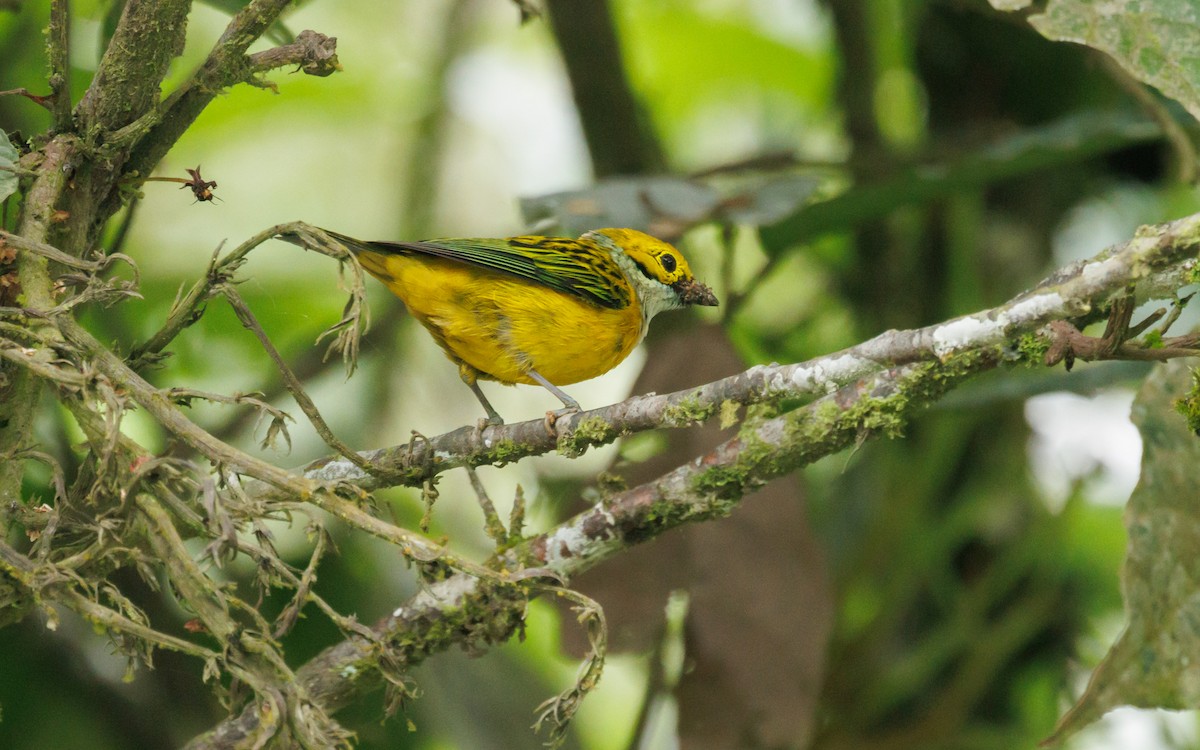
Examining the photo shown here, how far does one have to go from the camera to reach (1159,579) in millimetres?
2424

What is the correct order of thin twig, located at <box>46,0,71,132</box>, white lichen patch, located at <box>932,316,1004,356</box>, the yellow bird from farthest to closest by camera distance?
the yellow bird → thin twig, located at <box>46,0,71,132</box> → white lichen patch, located at <box>932,316,1004,356</box>

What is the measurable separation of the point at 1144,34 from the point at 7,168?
7.69 feet

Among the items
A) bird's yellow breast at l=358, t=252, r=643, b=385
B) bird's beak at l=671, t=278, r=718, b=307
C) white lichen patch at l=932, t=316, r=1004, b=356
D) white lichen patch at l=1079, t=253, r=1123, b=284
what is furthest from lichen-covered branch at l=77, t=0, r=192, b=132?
bird's beak at l=671, t=278, r=718, b=307

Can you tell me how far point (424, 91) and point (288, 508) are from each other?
4514 millimetres

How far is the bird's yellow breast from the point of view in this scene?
331 centimetres

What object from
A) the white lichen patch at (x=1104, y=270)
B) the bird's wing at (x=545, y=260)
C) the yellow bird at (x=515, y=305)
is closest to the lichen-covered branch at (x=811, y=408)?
the white lichen patch at (x=1104, y=270)

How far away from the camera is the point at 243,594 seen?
3.83 metres

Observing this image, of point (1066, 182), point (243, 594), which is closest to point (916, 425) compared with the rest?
point (1066, 182)

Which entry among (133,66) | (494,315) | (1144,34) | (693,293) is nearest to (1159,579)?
(1144,34)

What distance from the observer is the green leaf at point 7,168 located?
72.1 inches

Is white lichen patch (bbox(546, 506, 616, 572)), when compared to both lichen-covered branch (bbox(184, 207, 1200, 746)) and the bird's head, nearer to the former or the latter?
lichen-covered branch (bbox(184, 207, 1200, 746))

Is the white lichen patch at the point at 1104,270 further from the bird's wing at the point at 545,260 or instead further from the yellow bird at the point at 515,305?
the bird's wing at the point at 545,260

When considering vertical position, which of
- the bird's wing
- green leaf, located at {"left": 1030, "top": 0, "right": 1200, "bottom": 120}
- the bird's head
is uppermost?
green leaf, located at {"left": 1030, "top": 0, "right": 1200, "bottom": 120}

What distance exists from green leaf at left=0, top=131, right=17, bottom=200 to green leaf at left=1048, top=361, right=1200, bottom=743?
2283 millimetres
